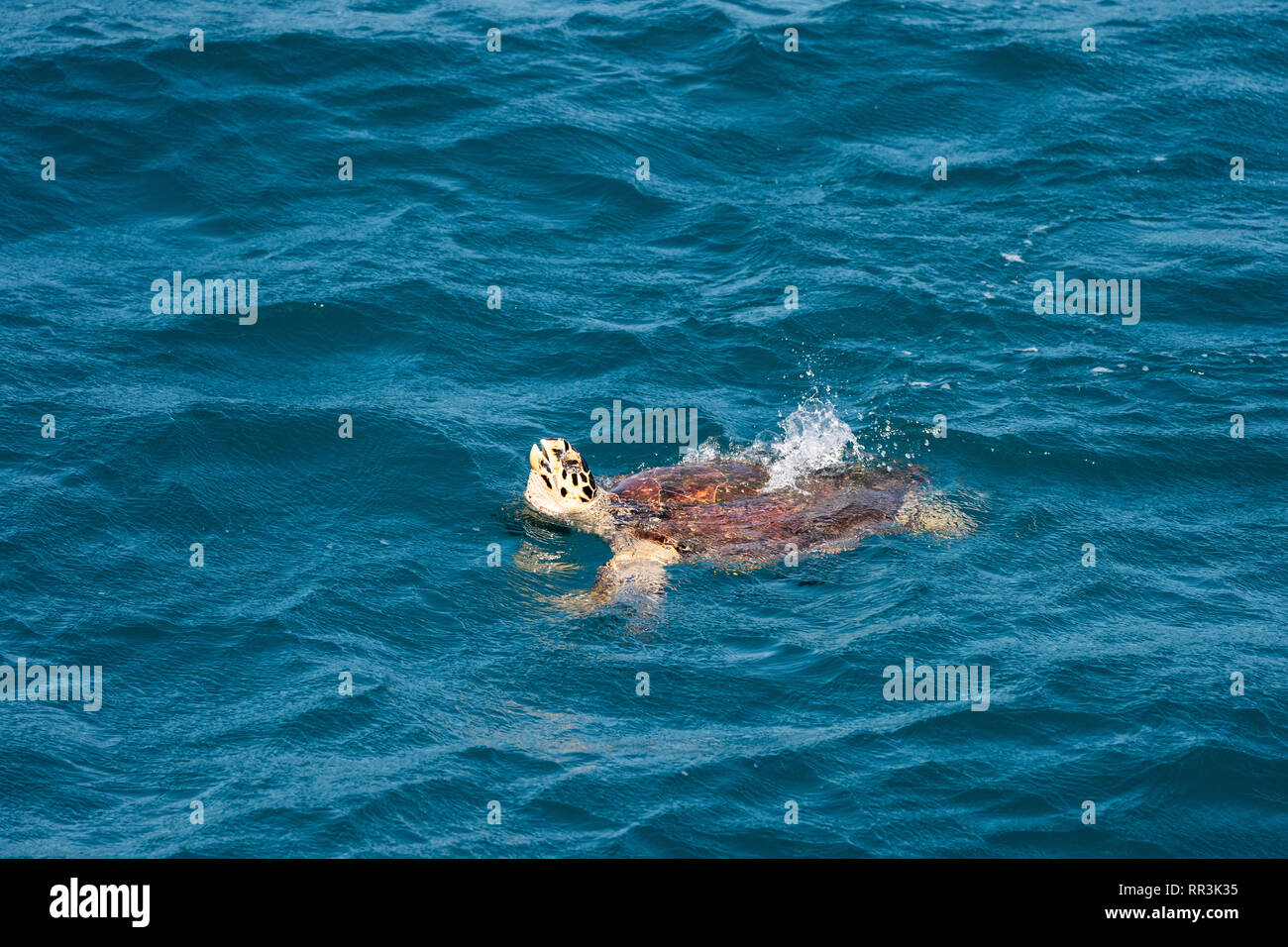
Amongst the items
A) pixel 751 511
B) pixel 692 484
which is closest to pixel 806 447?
pixel 751 511

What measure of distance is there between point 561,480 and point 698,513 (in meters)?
1.24

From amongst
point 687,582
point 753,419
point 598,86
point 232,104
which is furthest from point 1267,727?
point 232,104

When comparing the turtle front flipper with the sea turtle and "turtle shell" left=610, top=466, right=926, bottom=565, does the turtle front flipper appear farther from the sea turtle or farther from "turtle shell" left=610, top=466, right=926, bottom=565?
"turtle shell" left=610, top=466, right=926, bottom=565

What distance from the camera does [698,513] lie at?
465 inches

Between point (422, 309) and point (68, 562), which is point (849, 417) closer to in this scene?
point (422, 309)

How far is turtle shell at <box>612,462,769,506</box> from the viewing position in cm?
1195

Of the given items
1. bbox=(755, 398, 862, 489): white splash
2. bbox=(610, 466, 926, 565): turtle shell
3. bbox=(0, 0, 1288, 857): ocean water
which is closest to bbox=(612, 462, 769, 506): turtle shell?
bbox=(610, 466, 926, 565): turtle shell

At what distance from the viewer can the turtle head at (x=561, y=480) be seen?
11.6 m

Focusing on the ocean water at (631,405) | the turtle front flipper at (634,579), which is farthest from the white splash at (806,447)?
the turtle front flipper at (634,579)

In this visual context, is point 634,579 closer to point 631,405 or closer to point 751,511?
point 751,511

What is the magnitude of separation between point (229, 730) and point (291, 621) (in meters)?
1.34

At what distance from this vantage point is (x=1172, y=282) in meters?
15.5

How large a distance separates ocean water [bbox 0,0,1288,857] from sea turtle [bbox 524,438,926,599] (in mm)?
239

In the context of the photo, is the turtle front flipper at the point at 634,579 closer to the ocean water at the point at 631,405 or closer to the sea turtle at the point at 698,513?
the sea turtle at the point at 698,513
